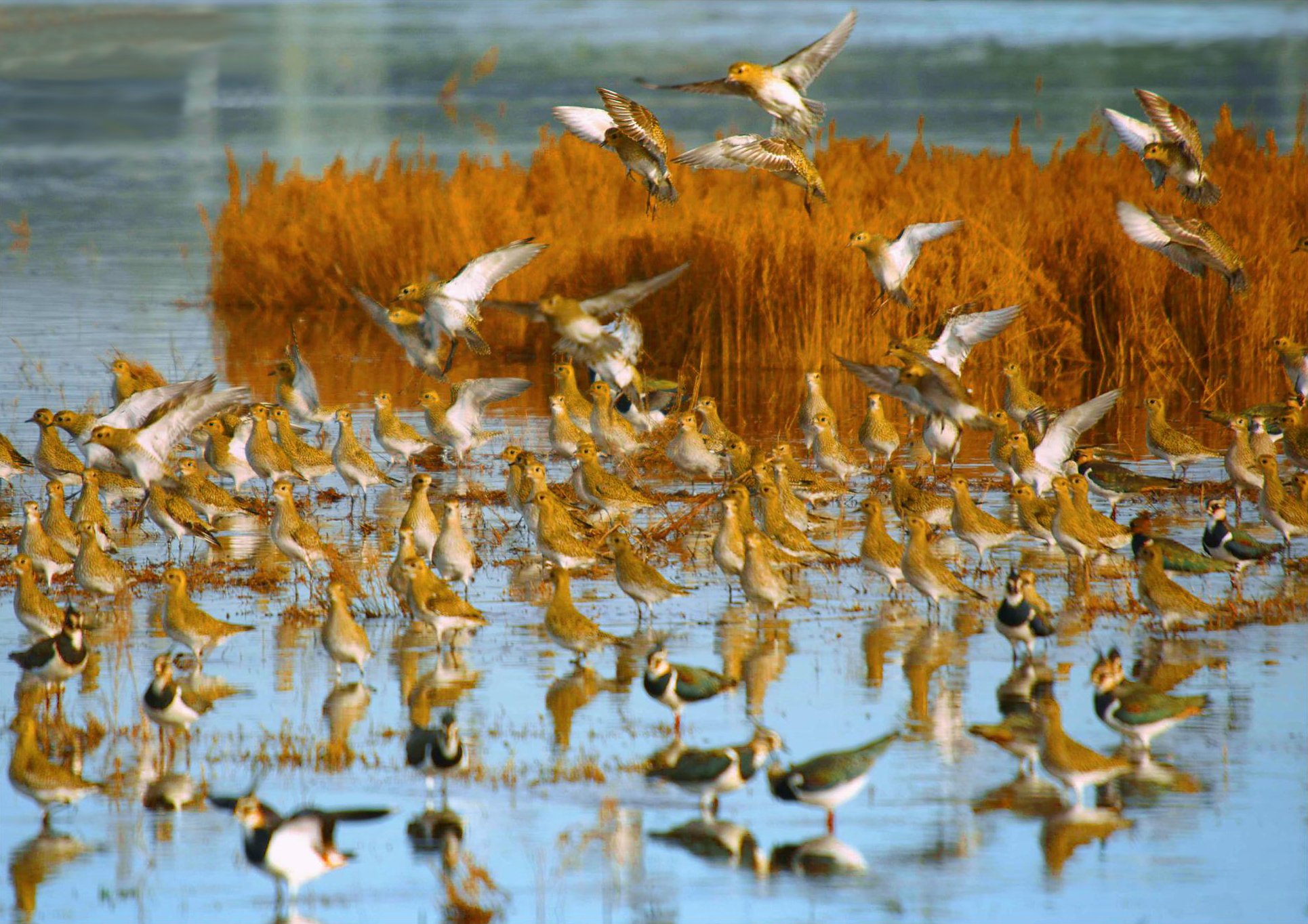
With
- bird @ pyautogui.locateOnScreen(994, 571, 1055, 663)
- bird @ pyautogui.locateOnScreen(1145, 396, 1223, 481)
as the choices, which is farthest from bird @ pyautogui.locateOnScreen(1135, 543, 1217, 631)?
bird @ pyautogui.locateOnScreen(1145, 396, 1223, 481)

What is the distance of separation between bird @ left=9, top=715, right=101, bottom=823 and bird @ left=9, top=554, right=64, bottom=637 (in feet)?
8.16

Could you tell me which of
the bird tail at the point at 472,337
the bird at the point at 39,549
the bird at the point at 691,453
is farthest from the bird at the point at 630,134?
the bird at the point at 39,549

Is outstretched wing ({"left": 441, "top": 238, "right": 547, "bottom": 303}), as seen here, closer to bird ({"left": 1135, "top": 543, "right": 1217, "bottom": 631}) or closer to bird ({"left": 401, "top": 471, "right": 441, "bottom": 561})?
bird ({"left": 401, "top": 471, "right": 441, "bottom": 561})

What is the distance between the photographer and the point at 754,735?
7844 millimetres

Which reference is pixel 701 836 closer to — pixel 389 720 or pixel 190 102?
pixel 389 720

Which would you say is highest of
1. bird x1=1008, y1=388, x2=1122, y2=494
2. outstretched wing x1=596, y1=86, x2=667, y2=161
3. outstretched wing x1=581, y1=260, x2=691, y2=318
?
outstretched wing x1=596, y1=86, x2=667, y2=161

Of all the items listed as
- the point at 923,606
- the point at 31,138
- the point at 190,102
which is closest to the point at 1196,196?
the point at 923,606

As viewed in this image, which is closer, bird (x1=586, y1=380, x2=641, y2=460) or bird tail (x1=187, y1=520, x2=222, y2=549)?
bird tail (x1=187, y1=520, x2=222, y2=549)

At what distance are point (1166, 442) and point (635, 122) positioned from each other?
492cm

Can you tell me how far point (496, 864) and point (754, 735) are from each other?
1276 millimetres

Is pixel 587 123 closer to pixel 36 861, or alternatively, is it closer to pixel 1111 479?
pixel 1111 479

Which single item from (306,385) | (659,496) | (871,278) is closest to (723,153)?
(659,496)

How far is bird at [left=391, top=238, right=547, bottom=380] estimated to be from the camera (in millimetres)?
13875

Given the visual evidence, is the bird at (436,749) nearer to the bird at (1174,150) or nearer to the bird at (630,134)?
the bird at (630,134)
